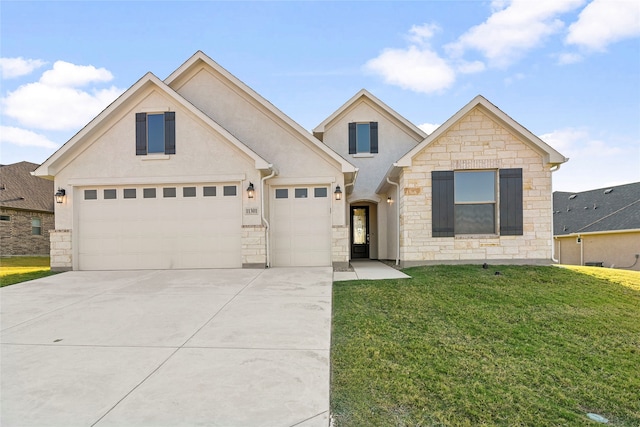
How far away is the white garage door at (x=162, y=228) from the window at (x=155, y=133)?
116cm

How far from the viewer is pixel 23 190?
18844 millimetres

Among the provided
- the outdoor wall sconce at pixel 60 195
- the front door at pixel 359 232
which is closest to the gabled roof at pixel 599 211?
the front door at pixel 359 232

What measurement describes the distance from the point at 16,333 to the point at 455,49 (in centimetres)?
1554

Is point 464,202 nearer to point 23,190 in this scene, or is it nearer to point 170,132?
point 170,132

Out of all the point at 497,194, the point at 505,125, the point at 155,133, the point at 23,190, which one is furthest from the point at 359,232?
the point at 23,190

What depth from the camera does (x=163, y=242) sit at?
9477mm

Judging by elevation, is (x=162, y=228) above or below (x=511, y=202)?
below

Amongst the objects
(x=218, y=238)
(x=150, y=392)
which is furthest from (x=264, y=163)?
(x=150, y=392)

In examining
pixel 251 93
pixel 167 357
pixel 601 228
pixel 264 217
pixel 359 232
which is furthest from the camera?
pixel 601 228

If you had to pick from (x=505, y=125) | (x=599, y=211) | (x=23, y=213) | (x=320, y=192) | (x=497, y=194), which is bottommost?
(x=599, y=211)

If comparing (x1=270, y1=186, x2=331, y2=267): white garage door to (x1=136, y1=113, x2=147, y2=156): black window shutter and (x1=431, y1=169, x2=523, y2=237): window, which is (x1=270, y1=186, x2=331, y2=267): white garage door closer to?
(x1=431, y1=169, x2=523, y2=237): window

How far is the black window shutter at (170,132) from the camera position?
31.0 ft

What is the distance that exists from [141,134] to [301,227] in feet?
18.6

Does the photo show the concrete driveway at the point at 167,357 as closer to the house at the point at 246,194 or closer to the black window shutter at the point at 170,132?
the house at the point at 246,194
